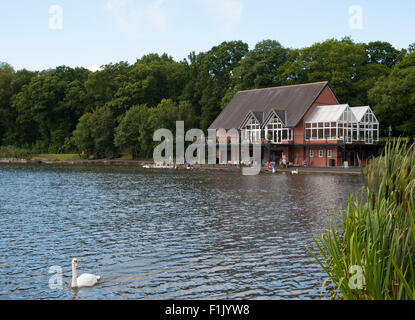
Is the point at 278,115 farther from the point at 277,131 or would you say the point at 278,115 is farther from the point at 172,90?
the point at 172,90

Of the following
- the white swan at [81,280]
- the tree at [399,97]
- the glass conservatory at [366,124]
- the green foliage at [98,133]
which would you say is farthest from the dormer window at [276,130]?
the white swan at [81,280]

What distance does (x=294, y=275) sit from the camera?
12.6 meters

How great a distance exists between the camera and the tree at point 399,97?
5644 centimetres

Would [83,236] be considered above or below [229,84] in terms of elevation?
below

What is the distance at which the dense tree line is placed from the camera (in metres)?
66.6

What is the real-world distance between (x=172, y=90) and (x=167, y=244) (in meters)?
83.2

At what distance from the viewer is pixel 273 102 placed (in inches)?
2726

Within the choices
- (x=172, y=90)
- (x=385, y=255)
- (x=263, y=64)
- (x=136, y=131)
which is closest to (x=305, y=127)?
(x=263, y=64)

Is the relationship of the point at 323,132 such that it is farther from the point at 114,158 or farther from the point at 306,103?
the point at 114,158

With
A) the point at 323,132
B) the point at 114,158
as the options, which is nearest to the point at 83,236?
the point at 323,132

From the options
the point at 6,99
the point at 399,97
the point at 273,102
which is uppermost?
the point at 6,99

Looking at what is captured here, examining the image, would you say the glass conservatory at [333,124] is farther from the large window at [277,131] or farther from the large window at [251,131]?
the large window at [251,131]

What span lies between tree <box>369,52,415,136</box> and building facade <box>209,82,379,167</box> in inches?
78.9
